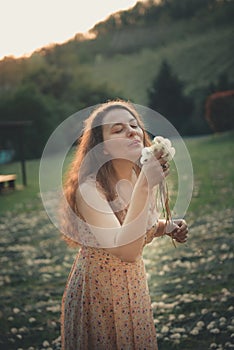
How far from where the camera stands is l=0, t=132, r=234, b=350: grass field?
2.86 meters

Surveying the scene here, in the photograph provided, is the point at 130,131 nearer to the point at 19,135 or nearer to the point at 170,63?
the point at 19,135

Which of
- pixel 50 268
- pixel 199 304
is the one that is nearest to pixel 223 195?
pixel 50 268

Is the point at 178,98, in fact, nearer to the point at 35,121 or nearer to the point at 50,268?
the point at 35,121

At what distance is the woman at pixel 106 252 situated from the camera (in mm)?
1491

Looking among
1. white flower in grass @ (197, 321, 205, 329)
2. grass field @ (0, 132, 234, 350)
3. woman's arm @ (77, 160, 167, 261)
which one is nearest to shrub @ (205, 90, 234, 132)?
grass field @ (0, 132, 234, 350)

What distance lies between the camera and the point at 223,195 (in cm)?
658

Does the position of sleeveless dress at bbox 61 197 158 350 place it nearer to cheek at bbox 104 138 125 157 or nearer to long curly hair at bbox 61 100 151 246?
long curly hair at bbox 61 100 151 246

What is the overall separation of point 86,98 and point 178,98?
160cm

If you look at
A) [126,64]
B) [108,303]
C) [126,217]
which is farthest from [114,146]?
[126,64]

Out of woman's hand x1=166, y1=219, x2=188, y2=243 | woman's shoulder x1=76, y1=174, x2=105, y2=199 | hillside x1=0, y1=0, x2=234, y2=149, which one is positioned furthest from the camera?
hillside x1=0, y1=0, x2=234, y2=149

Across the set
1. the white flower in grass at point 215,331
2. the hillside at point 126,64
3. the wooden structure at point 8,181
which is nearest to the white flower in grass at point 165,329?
the white flower in grass at point 215,331

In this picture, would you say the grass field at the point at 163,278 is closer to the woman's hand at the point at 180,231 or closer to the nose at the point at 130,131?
the woman's hand at the point at 180,231

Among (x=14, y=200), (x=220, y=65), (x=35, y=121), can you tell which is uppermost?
(x=220, y=65)

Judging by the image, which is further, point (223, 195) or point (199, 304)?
point (223, 195)
